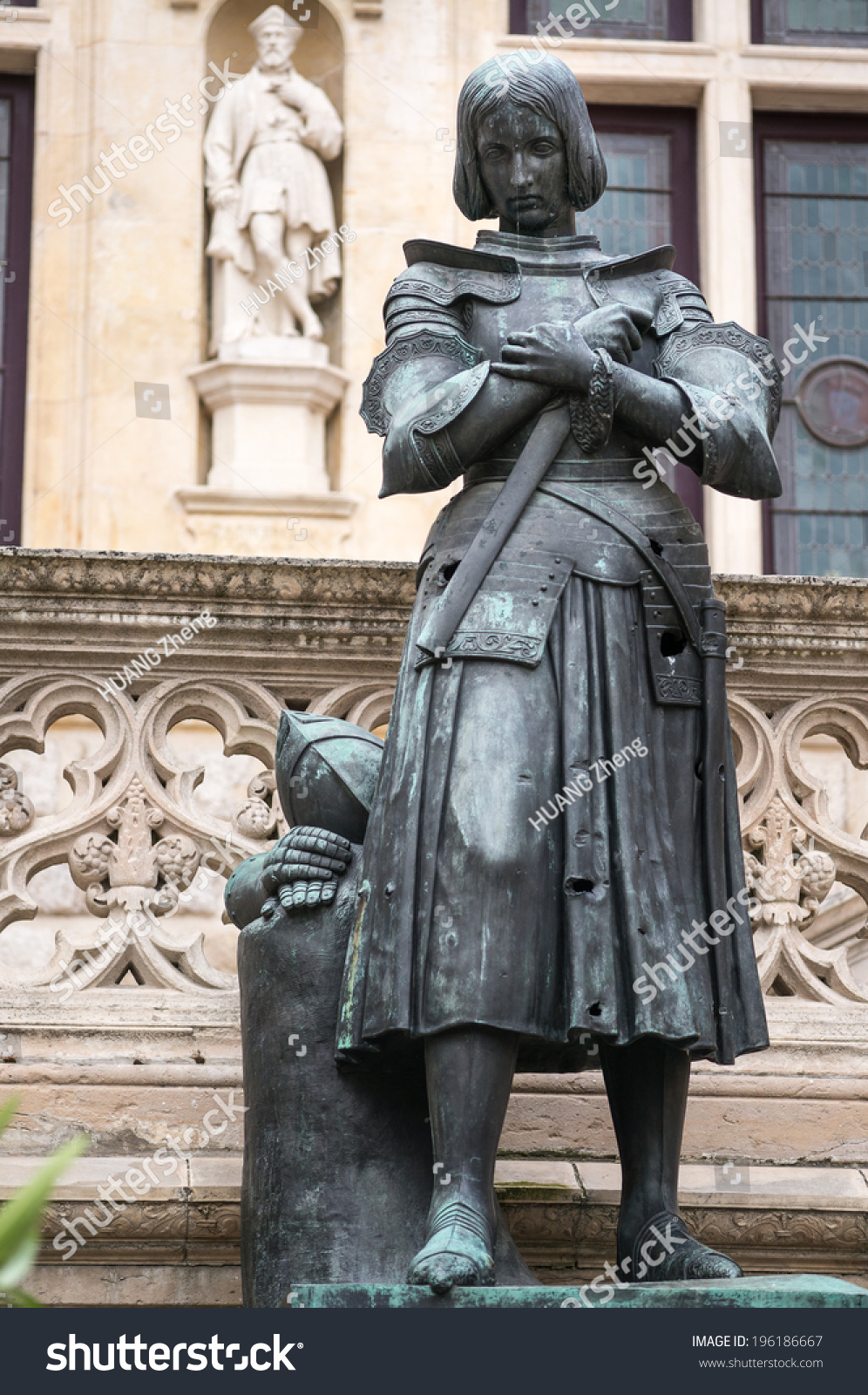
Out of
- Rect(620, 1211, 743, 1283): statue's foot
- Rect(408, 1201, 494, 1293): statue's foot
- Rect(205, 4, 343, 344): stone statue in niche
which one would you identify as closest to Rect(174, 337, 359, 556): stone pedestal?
Rect(205, 4, 343, 344): stone statue in niche

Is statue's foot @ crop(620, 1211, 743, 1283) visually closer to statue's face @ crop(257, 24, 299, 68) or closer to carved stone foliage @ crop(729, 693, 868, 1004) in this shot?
carved stone foliage @ crop(729, 693, 868, 1004)

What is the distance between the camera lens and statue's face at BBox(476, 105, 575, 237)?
450 centimetres

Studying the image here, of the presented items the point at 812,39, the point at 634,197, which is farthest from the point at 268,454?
the point at 812,39

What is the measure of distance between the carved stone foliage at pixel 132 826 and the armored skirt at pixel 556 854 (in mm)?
1152

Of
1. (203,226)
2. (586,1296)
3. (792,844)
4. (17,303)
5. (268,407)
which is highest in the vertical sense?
(203,226)

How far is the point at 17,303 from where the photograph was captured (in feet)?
35.7

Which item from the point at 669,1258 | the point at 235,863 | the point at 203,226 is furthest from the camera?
the point at 203,226

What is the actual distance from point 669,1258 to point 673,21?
833 cm

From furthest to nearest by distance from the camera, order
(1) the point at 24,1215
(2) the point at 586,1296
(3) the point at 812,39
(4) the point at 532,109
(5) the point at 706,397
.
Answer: (3) the point at 812,39 → (4) the point at 532,109 → (5) the point at 706,397 → (2) the point at 586,1296 → (1) the point at 24,1215

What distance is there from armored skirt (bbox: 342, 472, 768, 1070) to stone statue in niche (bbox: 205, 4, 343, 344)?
Answer: 20.9 ft

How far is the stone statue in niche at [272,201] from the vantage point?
1048 cm

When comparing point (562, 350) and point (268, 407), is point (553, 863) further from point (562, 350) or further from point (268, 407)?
point (268, 407)

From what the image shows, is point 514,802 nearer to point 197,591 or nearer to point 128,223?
point 197,591

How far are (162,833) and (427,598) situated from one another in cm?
126
